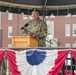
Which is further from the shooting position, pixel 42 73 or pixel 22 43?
pixel 22 43

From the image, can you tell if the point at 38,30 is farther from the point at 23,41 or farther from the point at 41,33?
the point at 23,41

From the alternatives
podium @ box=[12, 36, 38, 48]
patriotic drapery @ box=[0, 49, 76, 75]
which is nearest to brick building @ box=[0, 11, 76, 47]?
podium @ box=[12, 36, 38, 48]

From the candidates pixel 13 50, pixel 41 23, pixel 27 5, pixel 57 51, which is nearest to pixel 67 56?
pixel 57 51

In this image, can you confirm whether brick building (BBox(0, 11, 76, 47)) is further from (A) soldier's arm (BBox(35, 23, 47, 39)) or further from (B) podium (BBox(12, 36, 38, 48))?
(B) podium (BBox(12, 36, 38, 48))

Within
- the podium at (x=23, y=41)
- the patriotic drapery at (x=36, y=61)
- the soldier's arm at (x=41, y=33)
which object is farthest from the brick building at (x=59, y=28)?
the patriotic drapery at (x=36, y=61)

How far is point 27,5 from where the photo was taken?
11727 mm

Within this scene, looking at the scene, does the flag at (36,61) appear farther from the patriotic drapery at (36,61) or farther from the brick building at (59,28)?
the brick building at (59,28)

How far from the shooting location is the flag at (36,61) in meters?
6.81

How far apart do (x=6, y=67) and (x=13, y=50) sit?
0.37 meters

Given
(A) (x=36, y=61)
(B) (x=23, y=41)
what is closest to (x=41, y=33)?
(B) (x=23, y=41)

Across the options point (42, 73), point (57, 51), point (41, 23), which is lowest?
point (42, 73)

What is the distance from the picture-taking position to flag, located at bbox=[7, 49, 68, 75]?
6.81 m

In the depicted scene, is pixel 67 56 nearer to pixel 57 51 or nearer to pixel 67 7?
pixel 57 51

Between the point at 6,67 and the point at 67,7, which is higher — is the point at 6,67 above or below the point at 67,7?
below
